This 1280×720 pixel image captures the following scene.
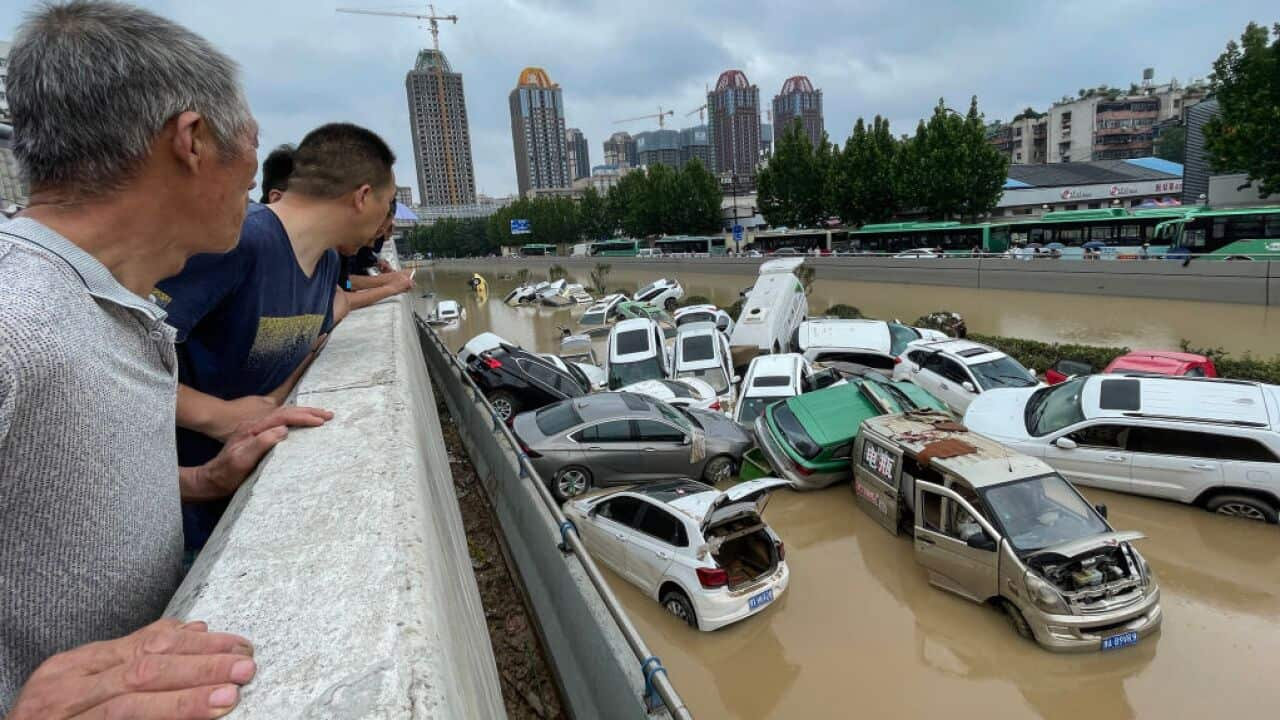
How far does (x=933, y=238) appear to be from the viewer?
4284 cm

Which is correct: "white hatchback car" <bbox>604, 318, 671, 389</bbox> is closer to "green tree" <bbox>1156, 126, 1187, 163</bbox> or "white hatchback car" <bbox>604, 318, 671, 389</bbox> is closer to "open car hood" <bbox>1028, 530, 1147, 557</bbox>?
"open car hood" <bbox>1028, 530, 1147, 557</bbox>

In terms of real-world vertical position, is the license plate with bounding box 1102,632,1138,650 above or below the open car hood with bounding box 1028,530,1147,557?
below

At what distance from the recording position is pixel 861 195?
48.7 meters

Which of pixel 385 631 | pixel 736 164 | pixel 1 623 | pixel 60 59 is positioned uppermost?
pixel 736 164

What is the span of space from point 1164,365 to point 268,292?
44.0 feet

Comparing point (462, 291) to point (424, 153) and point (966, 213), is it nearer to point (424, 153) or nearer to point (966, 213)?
point (966, 213)

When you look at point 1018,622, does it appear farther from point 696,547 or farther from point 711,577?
point 696,547

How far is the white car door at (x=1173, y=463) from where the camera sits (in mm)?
7723

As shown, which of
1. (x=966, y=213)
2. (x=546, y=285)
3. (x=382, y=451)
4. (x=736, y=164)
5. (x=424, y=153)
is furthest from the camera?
(x=736, y=164)

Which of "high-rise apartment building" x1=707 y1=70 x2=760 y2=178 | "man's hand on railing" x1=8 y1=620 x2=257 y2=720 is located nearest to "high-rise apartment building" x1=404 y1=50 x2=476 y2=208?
"high-rise apartment building" x1=707 y1=70 x2=760 y2=178

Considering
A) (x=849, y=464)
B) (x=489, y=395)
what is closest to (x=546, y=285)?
(x=489, y=395)

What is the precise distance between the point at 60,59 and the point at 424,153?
179 m

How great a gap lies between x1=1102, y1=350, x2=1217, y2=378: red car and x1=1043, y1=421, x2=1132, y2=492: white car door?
3006mm

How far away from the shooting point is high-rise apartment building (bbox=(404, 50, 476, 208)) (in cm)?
15812
